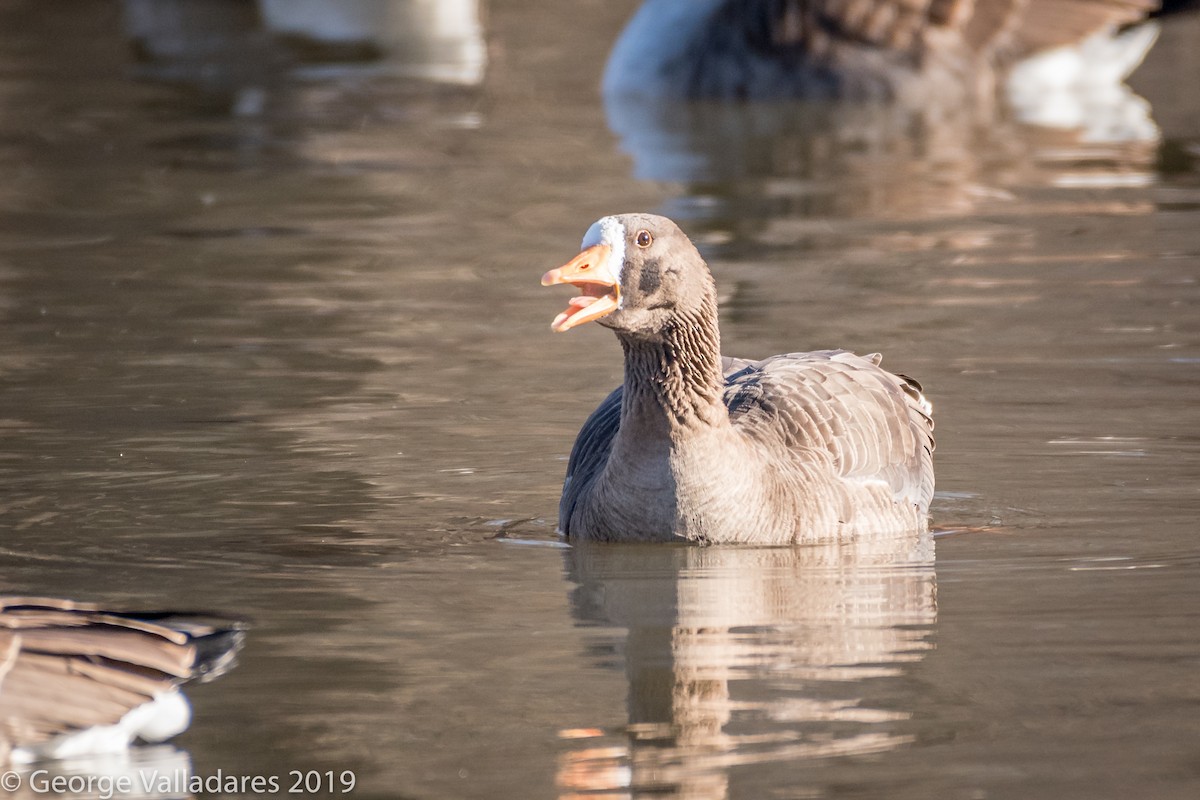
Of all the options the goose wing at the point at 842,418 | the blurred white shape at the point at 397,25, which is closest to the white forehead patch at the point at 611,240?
the goose wing at the point at 842,418

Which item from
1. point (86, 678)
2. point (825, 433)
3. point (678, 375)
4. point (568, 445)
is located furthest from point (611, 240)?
point (86, 678)

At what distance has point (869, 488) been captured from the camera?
866 cm

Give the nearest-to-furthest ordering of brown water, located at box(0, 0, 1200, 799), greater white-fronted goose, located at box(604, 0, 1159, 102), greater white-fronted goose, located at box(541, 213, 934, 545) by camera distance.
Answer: brown water, located at box(0, 0, 1200, 799) < greater white-fronted goose, located at box(541, 213, 934, 545) < greater white-fronted goose, located at box(604, 0, 1159, 102)

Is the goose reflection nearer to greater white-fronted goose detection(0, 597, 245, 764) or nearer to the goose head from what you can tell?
the goose head

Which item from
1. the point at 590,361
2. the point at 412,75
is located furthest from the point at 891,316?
the point at 412,75

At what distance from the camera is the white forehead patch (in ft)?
25.8

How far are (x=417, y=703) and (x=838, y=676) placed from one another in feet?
4.19

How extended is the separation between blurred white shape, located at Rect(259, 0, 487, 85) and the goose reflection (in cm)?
1797

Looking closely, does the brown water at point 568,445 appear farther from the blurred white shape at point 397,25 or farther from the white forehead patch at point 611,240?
the blurred white shape at point 397,25

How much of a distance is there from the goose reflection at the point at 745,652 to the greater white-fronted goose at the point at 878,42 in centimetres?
1281

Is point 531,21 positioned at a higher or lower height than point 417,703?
higher

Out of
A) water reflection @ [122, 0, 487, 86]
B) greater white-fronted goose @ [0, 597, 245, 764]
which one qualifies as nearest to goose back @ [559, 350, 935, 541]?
greater white-fronted goose @ [0, 597, 245, 764]

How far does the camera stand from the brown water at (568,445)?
6082 millimetres

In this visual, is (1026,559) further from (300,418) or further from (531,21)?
(531,21)
